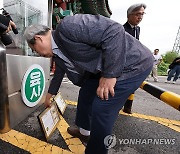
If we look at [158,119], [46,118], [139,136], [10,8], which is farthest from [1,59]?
[10,8]

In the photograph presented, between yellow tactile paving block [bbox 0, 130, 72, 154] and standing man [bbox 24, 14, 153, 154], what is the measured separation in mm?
412

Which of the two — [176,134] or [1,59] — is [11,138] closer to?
[1,59]

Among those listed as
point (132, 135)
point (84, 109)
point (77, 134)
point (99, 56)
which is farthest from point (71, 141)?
point (99, 56)

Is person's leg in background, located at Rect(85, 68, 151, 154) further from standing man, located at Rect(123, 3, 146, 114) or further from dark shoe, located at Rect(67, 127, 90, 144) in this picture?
standing man, located at Rect(123, 3, 146, 114)

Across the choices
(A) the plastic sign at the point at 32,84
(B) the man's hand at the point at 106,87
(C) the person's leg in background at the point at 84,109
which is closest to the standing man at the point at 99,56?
(B) the man's hand at the point at 106,87

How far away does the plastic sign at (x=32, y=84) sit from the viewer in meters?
1.72

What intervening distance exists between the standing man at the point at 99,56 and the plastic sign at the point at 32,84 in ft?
2.34

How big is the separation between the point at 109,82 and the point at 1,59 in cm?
71

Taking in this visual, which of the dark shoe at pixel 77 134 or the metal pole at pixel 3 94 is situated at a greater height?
the metal pole at pixel 3 94

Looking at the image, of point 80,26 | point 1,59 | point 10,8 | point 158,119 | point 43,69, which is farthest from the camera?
point 10,8

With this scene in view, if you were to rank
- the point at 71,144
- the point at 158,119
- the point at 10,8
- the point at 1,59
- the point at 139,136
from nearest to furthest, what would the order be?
the point at 1,59 < the point at 71,144 < the point at 139,136 < the point at 158,119 < the point at 10,8

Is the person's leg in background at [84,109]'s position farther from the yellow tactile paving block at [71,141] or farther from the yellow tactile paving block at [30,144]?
the yellow tactile paving block at [30,144]

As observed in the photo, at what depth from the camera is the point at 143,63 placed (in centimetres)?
116

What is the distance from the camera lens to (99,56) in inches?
41.6
